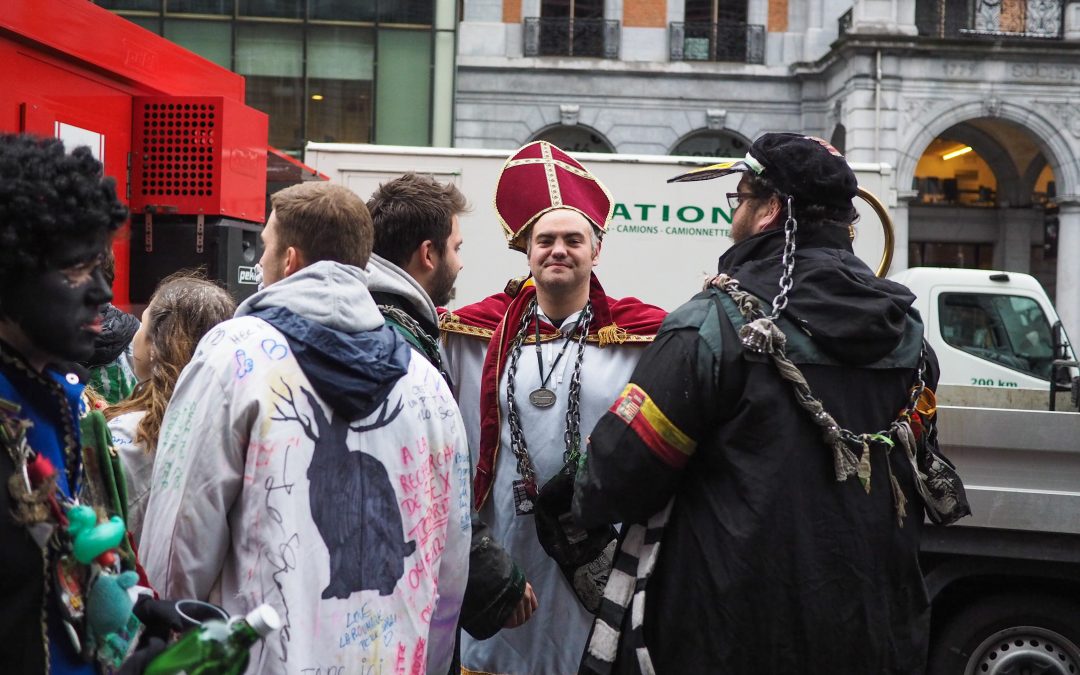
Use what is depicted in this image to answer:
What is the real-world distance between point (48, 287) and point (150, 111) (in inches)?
→ 147

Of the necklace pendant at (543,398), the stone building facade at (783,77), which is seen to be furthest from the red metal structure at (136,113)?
the stone building facade at (783,77)

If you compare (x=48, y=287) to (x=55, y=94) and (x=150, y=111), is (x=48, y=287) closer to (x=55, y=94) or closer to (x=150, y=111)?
(x=55, y=94)

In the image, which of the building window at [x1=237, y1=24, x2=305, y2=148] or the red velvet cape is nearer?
the red velvet cape

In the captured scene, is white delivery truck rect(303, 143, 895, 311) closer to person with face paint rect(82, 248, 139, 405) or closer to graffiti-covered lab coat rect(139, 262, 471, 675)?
person with face paint rect(82, 248, 139, 405)

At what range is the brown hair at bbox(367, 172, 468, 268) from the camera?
3.09 metres

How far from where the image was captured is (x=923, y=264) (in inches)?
1086

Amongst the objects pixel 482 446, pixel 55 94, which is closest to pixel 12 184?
pixel 482 446

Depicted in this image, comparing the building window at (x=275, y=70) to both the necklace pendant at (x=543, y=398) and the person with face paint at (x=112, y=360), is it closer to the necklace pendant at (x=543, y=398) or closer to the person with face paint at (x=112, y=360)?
the person with face paint at (x=112, y=360)

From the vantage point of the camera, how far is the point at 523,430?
3625mm

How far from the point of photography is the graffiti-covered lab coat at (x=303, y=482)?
7.21 ft

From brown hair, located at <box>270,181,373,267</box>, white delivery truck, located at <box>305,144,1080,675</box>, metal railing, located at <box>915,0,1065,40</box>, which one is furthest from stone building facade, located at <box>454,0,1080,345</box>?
brown hair, located at <box>270,181,373,267</box>

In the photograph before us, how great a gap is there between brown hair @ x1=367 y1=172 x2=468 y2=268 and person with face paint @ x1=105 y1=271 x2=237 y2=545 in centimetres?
56

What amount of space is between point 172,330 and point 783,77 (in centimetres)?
2228

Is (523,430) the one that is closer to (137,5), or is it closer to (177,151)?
(177,151)
